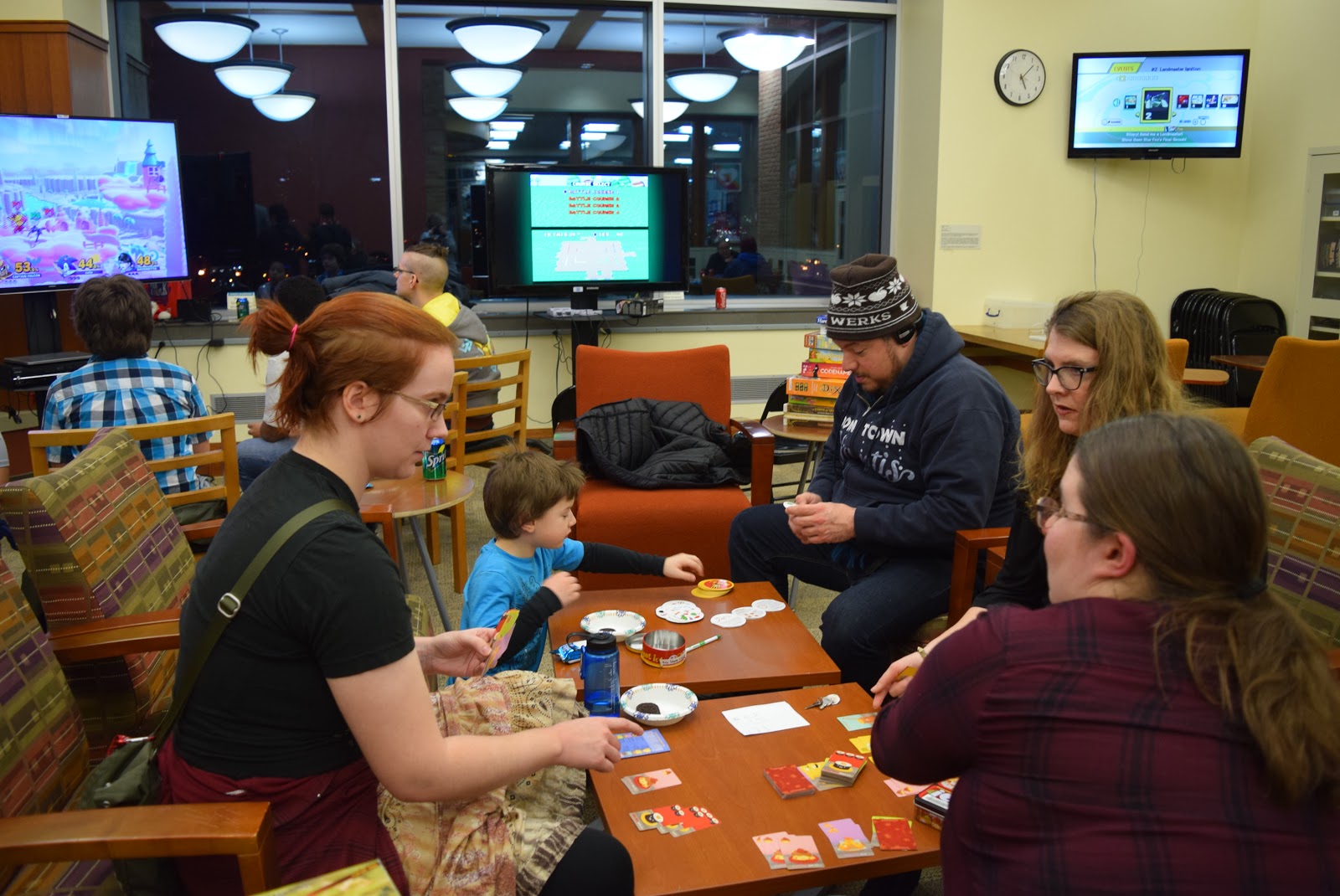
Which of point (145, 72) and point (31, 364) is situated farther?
point (145, 72)

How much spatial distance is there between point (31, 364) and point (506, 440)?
200 centimetres

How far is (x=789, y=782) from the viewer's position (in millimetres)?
1601

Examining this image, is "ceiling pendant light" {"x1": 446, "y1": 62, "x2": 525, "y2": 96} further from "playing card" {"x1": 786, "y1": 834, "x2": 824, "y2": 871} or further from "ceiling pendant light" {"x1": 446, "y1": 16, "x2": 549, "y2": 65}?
"playing card" {"x1": 786, "y1": 834, "x2": 824, "y2": 871}

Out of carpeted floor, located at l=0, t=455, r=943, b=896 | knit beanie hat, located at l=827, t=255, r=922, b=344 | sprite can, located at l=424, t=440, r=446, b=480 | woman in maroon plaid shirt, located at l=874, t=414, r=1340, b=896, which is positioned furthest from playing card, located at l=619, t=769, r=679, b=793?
Answer: sprite can, located at l=424, t=440, r=446, b=480

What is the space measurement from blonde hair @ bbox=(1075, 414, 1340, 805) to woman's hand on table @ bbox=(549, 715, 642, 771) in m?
0.70

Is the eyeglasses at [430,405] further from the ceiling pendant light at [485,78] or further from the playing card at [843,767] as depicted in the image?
the ceiling pendant light at [485,78]

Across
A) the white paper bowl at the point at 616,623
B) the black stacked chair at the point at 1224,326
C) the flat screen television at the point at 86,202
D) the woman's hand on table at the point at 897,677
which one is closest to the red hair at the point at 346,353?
the woman's hand on table at the point at 897,677

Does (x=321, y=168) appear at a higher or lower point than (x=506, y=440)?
higher

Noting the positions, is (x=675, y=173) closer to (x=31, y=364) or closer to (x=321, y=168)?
(x=321, y=168)

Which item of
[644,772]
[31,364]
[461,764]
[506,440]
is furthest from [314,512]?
[31,364]

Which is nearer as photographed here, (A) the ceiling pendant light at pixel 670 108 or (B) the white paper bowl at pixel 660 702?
(B) the white paper bowl at pixel 660 702

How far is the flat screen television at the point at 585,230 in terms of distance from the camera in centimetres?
535

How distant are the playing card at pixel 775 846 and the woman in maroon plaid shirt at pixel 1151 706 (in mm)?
399

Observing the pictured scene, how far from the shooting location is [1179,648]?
926mm
